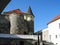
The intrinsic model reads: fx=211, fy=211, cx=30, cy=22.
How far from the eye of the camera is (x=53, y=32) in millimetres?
49062

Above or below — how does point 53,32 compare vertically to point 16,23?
below

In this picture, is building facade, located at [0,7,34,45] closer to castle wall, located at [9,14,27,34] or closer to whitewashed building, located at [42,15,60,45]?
castle wall, located at [9,14,27,34]

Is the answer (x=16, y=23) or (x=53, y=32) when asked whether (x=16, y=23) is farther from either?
(x=53, y=32)

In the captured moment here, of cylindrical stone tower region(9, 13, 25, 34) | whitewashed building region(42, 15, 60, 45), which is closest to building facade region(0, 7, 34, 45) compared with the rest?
cylindrical stone tower region(9, 13, 25, 34)

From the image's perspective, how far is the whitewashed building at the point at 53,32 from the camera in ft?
153

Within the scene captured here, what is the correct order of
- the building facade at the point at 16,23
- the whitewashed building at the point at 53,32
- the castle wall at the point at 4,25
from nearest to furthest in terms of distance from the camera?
1. the whitewashed building at the point at 53,32
2. the castle wall at the point at 4,25
3. the building facade at the point at 16,23

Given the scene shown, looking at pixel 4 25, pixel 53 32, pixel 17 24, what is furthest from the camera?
pixel 17 24

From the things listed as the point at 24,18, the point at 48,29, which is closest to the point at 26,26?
the point at 24,18

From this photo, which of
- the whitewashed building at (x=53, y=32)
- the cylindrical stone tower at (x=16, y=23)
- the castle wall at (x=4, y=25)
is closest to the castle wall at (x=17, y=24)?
the cylindrical stone tower at (x=16, y=23)

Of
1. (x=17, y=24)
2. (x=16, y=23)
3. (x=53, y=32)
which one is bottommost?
(x=53, y=32)

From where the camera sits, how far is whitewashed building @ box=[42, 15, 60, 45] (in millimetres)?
46744

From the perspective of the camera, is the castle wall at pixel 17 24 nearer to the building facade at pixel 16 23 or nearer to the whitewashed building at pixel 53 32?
the building facade at pixel 16 23

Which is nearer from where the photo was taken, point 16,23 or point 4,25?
point 4,25

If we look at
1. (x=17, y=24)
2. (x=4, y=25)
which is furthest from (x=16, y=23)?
(x=4, y=25)
